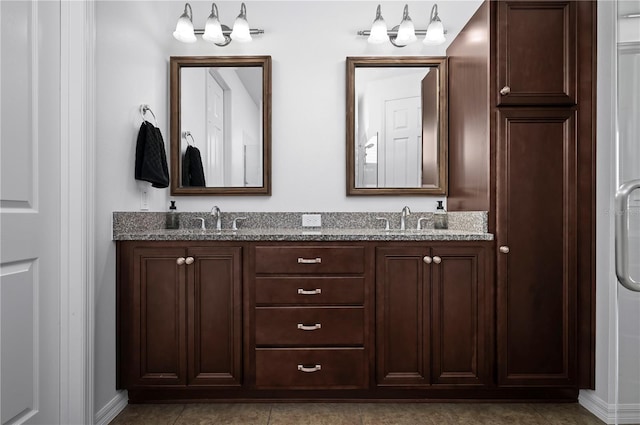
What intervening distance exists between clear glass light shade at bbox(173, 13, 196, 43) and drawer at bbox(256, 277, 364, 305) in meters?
1.58

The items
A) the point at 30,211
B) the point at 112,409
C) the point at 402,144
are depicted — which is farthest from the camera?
the point at 402,144

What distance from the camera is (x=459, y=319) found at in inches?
82.4

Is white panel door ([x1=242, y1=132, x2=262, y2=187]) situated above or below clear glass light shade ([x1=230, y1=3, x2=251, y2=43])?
below

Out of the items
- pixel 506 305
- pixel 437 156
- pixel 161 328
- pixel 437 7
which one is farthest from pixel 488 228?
pixel 161 328

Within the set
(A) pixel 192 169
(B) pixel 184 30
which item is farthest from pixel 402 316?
(B) pixel 184 30

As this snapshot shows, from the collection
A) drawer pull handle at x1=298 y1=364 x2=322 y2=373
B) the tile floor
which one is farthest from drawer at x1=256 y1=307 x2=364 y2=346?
the tile floor

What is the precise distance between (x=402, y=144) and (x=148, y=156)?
1.53 metres

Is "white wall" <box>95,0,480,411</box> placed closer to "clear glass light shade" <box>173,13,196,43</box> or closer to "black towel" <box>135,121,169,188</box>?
"clear glass light shade" <box>173,13,196,43</box>

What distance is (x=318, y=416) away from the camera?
203 cm

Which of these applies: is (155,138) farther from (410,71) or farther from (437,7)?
(437,7)

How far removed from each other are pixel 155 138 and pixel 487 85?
5.92 feet

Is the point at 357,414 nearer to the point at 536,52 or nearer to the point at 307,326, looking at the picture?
the point at 307,326

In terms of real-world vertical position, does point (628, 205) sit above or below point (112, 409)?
above

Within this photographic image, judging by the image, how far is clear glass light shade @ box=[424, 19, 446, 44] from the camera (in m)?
2.57
